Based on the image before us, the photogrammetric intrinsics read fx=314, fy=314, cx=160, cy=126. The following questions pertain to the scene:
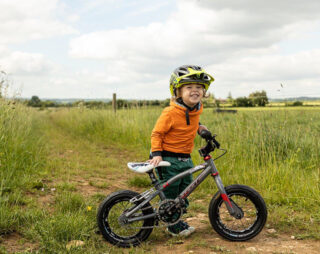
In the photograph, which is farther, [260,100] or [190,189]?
[260,100]

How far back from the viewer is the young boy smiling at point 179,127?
340cm

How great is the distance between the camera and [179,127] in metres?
3.51

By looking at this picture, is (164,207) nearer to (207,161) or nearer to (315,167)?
(207,161)

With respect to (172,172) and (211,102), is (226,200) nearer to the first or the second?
(172,172)

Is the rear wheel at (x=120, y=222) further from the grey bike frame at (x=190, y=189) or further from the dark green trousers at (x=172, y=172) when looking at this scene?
the dark green trousers at (x=172, y=172)

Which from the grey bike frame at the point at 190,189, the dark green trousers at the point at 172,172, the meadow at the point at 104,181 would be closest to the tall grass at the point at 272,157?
the meadow at the point at 104,181

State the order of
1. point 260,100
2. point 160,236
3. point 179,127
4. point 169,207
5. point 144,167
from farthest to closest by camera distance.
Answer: point 260,100
point 160,236
point 179,127
point 169,207
point 144,167

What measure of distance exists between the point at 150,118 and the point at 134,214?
27.3 ft

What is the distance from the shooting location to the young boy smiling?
134 inches

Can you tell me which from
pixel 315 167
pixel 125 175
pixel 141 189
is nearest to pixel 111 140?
pixel 125 175

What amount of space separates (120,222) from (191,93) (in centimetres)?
160

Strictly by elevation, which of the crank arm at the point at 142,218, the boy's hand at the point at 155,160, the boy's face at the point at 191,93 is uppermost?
the boy's face at the point at 191,93

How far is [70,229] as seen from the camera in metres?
3.29

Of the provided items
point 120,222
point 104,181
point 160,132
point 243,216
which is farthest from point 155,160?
point 104,181
